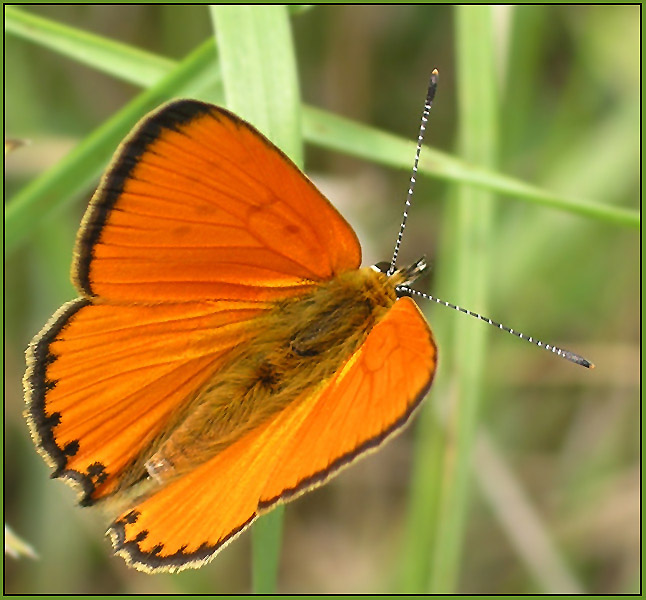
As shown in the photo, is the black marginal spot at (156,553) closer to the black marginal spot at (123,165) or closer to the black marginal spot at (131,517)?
the black marginal spot at (131,517)

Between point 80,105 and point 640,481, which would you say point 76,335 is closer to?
point 80,105

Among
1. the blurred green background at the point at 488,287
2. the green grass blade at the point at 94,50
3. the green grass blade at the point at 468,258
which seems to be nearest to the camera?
the green grass blade at the point at 94,50

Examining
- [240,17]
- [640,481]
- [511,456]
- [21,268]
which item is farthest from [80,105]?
Answer: [640,481]

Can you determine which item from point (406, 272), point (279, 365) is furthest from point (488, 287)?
point (279, 365)

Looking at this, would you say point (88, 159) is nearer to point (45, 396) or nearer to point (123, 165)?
point (123, 165)

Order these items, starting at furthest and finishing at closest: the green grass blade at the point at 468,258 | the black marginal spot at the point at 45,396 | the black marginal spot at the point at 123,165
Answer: the green grass blade at the point at 468,258 < the black marginal spot at the point at 45,396 < the black marginal spot at the point at 123,165

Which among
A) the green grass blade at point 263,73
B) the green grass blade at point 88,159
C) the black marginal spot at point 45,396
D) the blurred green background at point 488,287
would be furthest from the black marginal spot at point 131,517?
the blurred green background at point 488,287
